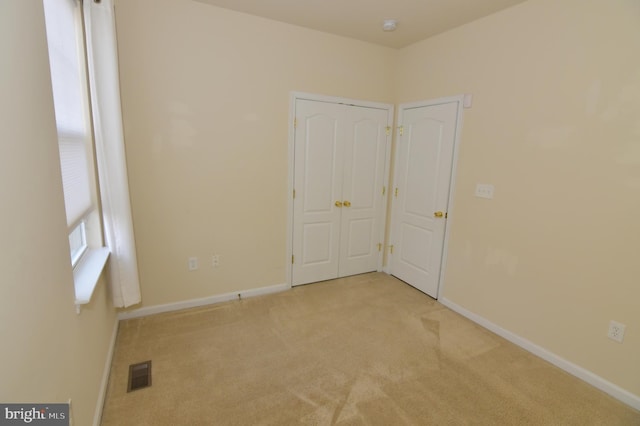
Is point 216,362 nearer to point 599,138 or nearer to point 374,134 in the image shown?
point 374,134

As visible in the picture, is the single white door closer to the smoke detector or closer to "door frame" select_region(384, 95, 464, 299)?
"door frame" select_region(384, 95, 464, 299)

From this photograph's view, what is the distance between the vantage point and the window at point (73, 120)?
5.15ft

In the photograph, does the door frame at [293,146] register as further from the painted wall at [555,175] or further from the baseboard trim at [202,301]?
the painted wall at [555,175]

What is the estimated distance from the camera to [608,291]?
2051 mm

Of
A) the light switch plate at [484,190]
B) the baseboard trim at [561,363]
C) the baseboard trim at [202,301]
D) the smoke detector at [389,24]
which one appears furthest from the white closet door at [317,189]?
the baseboard trim at [561,363]

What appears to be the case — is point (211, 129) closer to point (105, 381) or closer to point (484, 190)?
point (105, 381)

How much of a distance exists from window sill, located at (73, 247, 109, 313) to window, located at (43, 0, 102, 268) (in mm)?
44

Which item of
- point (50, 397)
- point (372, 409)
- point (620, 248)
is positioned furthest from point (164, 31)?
point (620, 248)

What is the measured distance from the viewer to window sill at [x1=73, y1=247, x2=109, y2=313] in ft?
4.91

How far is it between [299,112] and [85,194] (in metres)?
1.96

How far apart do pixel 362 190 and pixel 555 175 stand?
186cm

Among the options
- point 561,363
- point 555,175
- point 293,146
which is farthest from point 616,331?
point 293,146

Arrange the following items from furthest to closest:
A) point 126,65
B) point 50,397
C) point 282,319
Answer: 1. point 282,319
2. point 126,65
3. point 50,397

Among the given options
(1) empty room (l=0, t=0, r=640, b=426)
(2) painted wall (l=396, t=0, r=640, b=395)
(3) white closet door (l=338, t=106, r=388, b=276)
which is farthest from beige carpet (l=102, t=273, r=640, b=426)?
(3) white closet door (l=338, t=106, r=388, b=276)
